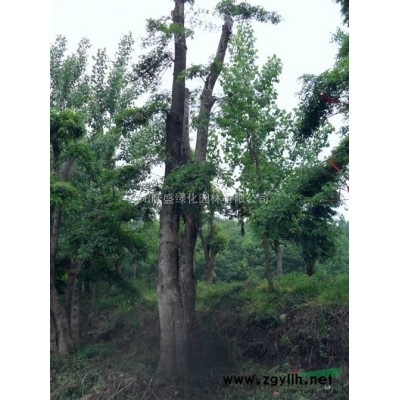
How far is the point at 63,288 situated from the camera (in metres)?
6.09

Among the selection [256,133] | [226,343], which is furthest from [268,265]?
[256,133]

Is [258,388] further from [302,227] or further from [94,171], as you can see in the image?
[94,171]

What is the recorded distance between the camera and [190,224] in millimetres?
5465

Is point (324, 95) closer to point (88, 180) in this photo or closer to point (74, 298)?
point (88, 180)

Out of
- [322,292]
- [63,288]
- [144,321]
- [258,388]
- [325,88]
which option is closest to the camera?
[258,388]

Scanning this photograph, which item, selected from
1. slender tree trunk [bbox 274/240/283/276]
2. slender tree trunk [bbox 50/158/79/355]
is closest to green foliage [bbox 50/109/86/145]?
slender tree trunk [bbox 50/158/79/355]

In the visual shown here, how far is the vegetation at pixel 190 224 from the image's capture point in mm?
4754

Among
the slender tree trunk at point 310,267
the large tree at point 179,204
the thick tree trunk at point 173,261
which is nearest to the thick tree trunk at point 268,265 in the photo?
the slender tree trunk at point 310,267

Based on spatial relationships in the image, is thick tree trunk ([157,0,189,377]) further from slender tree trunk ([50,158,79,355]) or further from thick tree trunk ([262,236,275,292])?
slender tree trunk ([50,158,79,355])

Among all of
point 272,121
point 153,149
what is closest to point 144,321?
point 153,149

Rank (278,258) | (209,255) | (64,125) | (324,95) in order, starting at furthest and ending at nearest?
1. (209,255)
2. (64,125)
3. (278,258)
4. (324,95)

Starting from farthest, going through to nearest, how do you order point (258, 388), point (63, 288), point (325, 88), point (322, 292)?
point (63, 288) → point (322, 292) → point (325, 88) → point (258, 388)

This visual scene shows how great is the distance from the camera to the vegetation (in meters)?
4.75

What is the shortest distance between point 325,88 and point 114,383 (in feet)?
12.1
